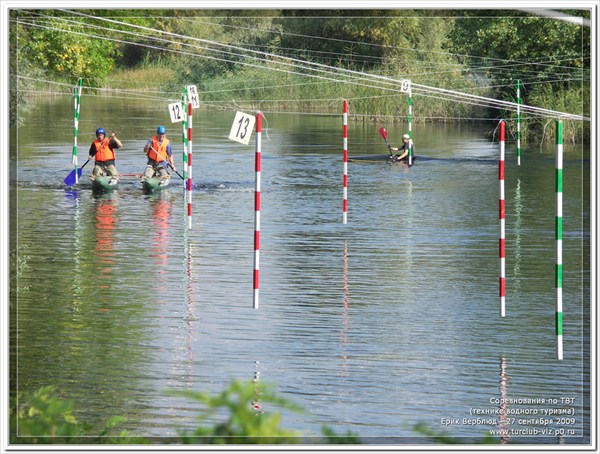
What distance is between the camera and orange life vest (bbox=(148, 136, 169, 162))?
1035 inches

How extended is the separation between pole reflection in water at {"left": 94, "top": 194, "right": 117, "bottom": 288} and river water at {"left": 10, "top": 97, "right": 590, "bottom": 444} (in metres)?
0.05

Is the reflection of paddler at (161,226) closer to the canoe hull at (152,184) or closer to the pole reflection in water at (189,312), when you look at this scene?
the pole reflection in water at (189,312)

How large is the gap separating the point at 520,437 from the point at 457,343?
302 cm

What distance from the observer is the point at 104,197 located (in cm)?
2533

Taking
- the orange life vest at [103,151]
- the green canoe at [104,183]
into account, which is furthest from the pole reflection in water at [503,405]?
the orange life vest at [103,151]

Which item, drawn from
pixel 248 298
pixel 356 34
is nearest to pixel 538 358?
pixel 248 298

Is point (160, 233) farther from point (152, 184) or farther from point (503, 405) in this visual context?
point (503, 405)

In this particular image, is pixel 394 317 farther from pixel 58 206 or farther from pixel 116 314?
pixel 58 206

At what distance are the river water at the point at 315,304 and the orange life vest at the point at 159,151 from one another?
743mm

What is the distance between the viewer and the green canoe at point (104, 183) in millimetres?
25797

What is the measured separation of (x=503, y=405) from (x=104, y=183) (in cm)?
1679

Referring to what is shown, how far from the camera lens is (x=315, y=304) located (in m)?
14.3

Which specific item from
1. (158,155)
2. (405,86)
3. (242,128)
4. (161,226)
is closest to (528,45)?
(405,86)

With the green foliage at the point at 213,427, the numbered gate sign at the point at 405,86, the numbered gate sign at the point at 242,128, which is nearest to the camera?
the green foliage at the point at 213,427
